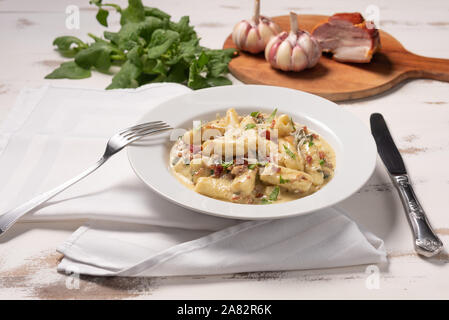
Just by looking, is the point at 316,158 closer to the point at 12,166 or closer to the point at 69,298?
the point at 69,298

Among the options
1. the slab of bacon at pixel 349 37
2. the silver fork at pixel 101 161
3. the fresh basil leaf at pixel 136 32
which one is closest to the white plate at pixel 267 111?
the silver fork at pixel 101 161

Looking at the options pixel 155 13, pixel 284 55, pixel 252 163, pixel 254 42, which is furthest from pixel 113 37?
pixel 252 163

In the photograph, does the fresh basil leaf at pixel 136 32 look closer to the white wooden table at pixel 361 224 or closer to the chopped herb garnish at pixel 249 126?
the white wooden table at pixel 361 224

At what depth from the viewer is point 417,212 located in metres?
2.03

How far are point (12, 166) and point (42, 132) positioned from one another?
29 cm

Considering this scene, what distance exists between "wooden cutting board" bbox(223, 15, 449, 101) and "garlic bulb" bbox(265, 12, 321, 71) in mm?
66

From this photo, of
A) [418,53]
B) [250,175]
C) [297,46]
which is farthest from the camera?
[418,53]

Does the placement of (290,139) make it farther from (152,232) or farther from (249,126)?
(152,232)

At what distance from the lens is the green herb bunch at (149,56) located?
118 inches

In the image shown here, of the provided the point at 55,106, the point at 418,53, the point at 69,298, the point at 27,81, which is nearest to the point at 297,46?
the point at 418,53

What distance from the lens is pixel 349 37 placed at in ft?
10.7

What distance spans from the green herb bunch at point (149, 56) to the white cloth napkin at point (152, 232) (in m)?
0.84

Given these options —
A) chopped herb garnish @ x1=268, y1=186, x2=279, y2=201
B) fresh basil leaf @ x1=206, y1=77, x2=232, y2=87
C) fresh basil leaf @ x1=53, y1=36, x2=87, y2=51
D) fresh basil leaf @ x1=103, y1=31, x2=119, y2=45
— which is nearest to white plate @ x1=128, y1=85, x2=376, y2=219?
chopped herb garnish @ x1=268, y1=186, x2=279, y2=201

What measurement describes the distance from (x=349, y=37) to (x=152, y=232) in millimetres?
2000
